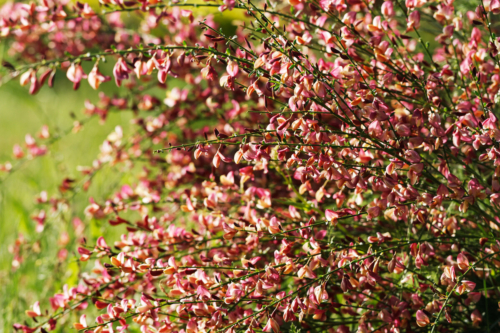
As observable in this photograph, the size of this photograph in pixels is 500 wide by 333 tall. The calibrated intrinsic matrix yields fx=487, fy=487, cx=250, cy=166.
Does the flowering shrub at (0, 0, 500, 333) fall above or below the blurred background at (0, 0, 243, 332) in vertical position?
above

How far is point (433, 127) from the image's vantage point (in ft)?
3.77

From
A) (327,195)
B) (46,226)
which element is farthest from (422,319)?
(46,226)

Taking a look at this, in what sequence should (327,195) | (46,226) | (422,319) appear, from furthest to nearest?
(46,226), (327,195), (422,319)

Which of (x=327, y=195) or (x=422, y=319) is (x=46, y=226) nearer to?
(x=327, y=195)

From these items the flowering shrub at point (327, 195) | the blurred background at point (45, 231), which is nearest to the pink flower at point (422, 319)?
the flowering shrub at point (327, 195)

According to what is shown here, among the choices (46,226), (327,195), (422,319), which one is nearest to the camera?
(422,319)

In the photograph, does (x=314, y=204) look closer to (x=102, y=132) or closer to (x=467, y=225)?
(x=467, y=225)

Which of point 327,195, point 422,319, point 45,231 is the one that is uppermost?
point 327,195

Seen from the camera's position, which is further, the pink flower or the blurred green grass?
Result: the blurred green grass

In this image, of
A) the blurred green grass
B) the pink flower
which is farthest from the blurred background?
the pink flower

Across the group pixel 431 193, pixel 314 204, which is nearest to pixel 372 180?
pixel 431 193

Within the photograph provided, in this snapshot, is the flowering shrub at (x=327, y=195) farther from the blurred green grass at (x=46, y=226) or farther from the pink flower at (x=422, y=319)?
the blurred green grass at (x=46, y=226)

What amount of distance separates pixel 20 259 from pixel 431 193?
1624 mm

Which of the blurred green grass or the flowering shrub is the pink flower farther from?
the blurred green grass
